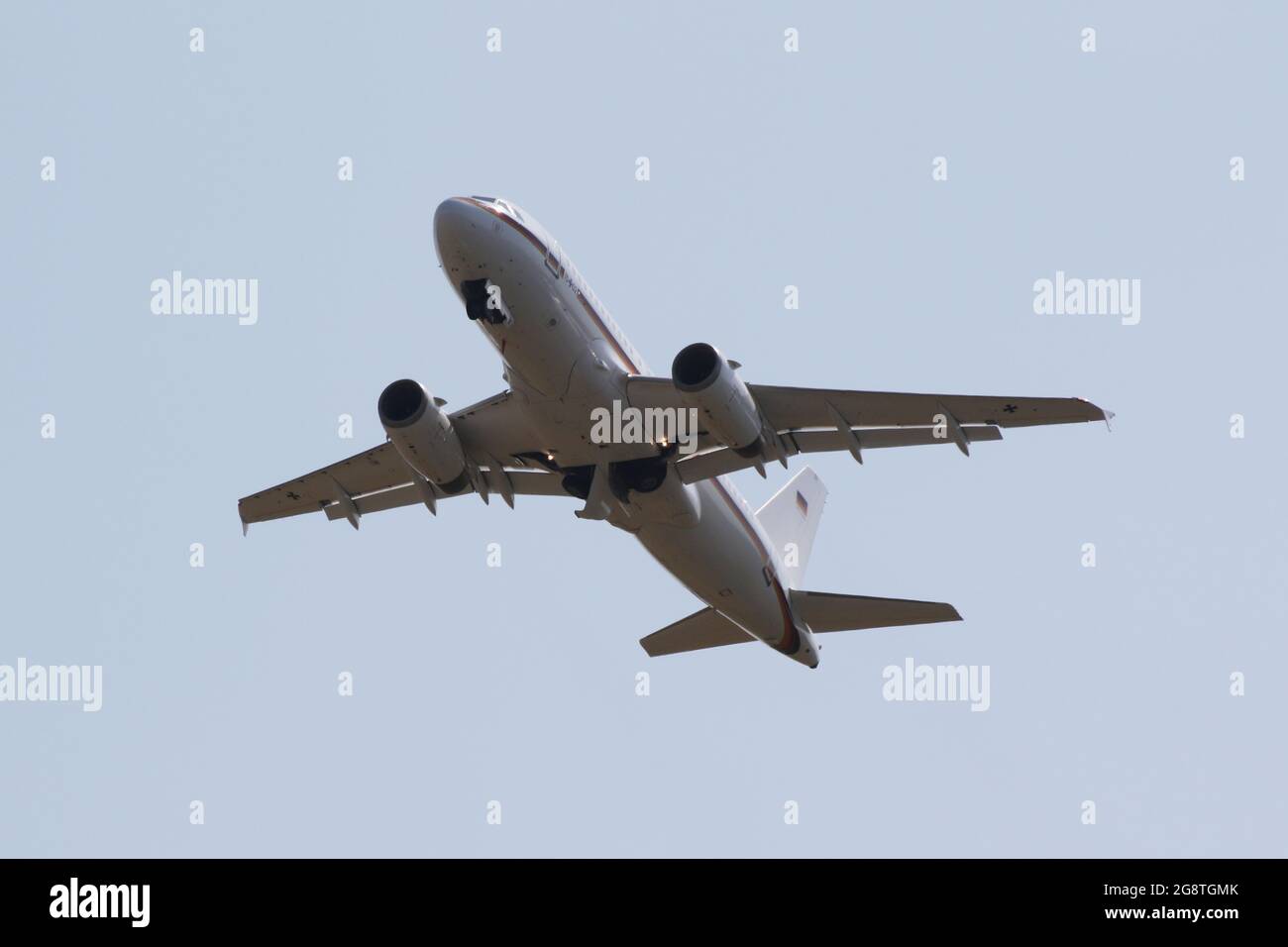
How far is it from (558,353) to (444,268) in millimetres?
2566

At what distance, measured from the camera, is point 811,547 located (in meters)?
43.2

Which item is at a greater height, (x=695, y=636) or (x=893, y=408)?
(x=893, y=408)

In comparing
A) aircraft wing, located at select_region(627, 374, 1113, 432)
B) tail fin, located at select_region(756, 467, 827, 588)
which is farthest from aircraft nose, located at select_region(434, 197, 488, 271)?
tail fin, located at select_region(756, 467, 827, 588)

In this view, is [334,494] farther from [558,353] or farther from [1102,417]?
[1102,417]

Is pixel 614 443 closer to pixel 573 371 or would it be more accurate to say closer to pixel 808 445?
pixel 573 371

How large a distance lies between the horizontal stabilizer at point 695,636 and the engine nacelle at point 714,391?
9.22 meters

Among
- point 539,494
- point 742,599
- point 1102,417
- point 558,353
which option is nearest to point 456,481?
point 539,494

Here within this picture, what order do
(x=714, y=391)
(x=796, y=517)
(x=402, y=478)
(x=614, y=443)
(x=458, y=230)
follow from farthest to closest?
(x=796, y=517)
(x=402, y=478)
(x=614, y=443)
(x=714, y=391)
(x=458, y=230)

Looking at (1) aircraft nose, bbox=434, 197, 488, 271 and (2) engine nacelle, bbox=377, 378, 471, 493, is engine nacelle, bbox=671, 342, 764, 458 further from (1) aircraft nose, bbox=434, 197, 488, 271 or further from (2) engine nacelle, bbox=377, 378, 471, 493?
(2) engine nacelle, bbox=377, 378, 471, 493

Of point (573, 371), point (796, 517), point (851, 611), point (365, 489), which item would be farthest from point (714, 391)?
point (796, 517)

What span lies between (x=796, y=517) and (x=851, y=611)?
21.6 feet

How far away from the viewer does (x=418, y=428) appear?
31.4m

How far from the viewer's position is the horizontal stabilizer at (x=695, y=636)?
125 ft

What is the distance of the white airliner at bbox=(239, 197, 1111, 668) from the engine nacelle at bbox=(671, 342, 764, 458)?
3 centimetres
